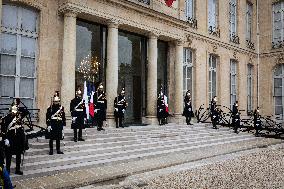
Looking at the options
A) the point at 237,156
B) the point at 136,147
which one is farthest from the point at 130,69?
the point at 237,156

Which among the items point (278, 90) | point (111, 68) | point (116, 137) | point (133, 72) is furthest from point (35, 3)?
point (278, 90)

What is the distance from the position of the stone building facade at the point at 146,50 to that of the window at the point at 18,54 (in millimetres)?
33

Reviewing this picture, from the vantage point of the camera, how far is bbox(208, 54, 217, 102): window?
18.8 metres

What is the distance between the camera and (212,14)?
19.3 meters

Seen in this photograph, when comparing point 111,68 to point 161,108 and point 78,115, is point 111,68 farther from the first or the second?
point 78,115

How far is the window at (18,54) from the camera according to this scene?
386 inches

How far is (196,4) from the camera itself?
57.9 ft

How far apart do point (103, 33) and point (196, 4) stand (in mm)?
7453

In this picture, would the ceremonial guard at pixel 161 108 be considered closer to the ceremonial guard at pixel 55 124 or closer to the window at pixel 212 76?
the window at pixel 212 76

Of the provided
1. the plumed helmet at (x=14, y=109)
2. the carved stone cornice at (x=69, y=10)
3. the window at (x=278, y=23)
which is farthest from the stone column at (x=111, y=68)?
the window at (x=278, y=23)

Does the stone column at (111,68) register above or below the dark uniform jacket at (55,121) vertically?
above

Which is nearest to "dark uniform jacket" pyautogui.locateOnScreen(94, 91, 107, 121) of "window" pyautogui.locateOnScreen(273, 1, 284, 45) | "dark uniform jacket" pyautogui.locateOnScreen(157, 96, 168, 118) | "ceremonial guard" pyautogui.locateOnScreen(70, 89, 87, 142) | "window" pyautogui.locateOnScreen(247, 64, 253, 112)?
"ceremonial guard" pyautogui.locateOnScreen(70, 89, 87, 142)

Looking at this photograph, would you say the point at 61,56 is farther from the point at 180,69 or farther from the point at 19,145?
the point at 180,69

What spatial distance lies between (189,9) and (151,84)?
656cm
